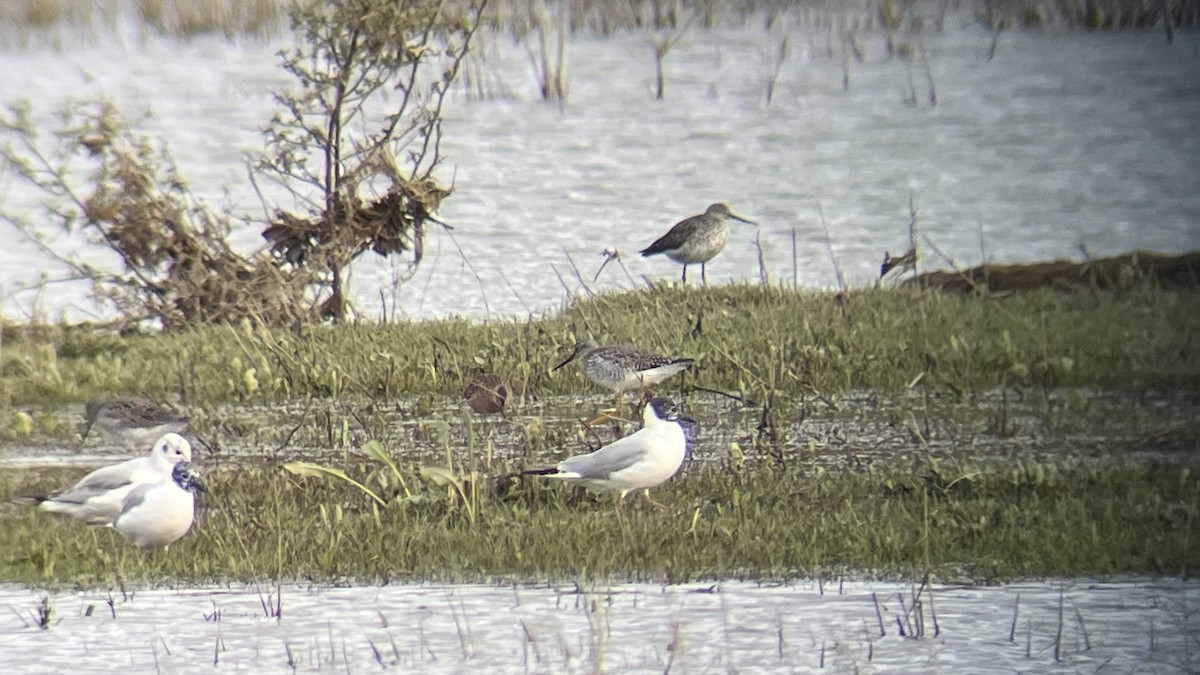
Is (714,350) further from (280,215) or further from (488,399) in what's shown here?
Result: (280,215)

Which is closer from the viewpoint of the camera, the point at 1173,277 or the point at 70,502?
the point at 70,502

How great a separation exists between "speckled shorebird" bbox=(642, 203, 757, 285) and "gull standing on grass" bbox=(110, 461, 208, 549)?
6.64m

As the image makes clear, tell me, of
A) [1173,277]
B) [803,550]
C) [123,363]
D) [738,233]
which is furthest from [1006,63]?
[803,550]

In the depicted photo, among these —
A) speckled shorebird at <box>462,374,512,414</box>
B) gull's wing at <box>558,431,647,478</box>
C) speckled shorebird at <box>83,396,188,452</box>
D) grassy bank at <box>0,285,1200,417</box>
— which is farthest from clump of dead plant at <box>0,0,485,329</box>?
gull's wing at <box>558,431,647,478</box>

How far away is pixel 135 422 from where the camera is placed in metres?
8.45

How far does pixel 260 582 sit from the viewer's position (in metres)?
6.07

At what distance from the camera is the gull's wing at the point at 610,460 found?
21.9 ft

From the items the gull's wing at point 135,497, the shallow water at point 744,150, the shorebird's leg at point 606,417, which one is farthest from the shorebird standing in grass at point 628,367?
the gull's wing at point 135,497

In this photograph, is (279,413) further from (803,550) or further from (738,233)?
(738,233)

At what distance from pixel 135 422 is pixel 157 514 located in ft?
7.70

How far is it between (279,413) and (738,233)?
5527mm

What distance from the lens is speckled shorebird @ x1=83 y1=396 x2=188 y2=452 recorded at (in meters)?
8.43

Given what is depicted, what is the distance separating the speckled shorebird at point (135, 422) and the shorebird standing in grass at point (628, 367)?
184 cm

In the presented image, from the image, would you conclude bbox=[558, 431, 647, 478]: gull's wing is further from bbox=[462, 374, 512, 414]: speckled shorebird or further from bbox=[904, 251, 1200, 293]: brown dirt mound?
bbox=[904, 251, 1200, 293]: brown dirt mound
